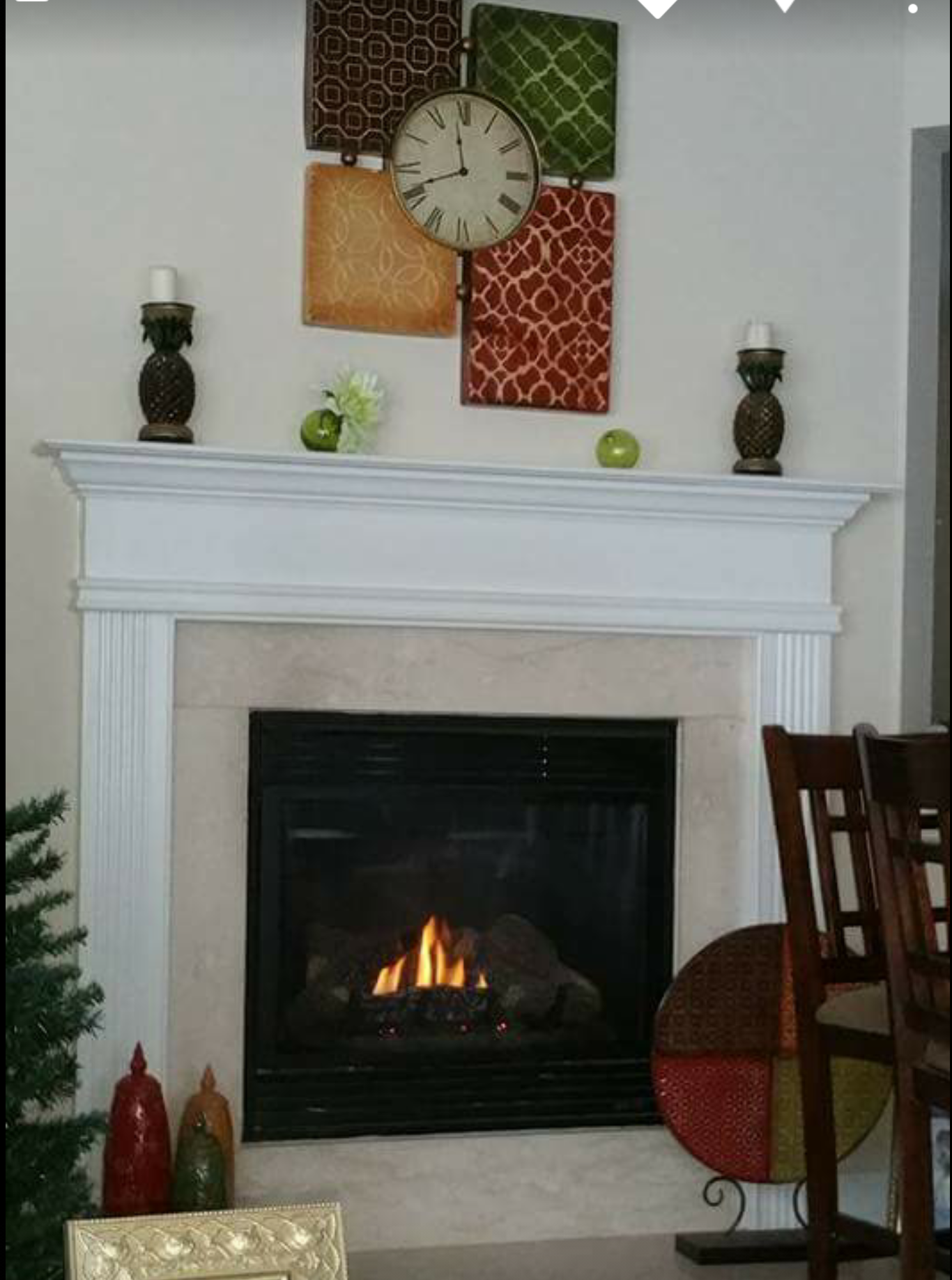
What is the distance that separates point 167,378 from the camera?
3.72 m

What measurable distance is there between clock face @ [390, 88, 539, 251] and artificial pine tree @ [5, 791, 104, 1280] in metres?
1.37

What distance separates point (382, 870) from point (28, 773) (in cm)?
72

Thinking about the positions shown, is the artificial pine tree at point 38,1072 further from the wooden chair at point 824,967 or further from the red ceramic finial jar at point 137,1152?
the wooden chair at point 824,967

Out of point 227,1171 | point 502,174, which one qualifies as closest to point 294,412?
point 502,174

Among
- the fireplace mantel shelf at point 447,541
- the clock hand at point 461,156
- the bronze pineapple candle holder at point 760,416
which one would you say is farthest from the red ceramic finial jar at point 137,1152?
the clock hand at point 461,156

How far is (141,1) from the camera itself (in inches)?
151

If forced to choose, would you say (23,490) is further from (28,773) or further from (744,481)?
(744,481)

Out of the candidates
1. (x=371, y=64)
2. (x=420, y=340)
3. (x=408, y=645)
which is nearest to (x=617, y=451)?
(x=420, y=340)

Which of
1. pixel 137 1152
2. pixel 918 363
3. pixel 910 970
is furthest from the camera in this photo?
pixel 918 363

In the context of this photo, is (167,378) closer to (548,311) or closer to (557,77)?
(548,311)

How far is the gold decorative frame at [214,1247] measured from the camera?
9.57ft

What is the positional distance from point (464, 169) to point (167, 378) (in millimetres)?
734

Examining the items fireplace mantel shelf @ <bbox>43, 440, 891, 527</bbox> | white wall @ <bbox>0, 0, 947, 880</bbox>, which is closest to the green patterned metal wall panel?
Result: white wall @ <bbox>0, 0, 947, 880</bbox>

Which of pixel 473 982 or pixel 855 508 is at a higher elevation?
pixel 855 508
